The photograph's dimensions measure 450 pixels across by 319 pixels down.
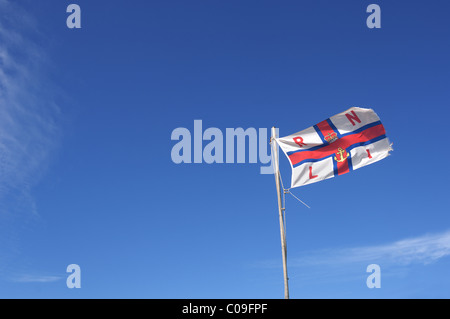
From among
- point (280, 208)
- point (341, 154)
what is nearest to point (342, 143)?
point (341, 154)

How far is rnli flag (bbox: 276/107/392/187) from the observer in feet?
86.3

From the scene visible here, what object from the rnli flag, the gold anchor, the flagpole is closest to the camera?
the flagpole

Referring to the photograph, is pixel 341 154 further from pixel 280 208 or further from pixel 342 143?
pixel 280 208

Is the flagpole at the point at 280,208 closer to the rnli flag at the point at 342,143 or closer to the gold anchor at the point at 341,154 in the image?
the rnli flag at the point at 342,143

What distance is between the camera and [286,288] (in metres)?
21.6

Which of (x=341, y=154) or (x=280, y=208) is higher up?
(x=341, y=154)

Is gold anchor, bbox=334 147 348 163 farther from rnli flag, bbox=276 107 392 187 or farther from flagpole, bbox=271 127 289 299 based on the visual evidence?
flagpole, bbox=271 127 289 299

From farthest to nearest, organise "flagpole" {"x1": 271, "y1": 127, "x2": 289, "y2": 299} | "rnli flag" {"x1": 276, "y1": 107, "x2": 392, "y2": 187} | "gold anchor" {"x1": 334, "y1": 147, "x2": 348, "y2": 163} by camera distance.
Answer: "gold anchor" {"x1": 334, "y1": 147, "x2": 348, "y2": 163}
"rnli flag" {"x1": 276, "y1": 107, "x2": 392, "y2": 187}
"flagpole" {"x1": 271, "y1": 127, "x2": 289, "y2": 299}

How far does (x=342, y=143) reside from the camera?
26.6 meters

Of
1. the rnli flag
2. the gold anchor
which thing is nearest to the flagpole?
the rnli flag

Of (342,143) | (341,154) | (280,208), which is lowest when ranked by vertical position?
(280,208)
